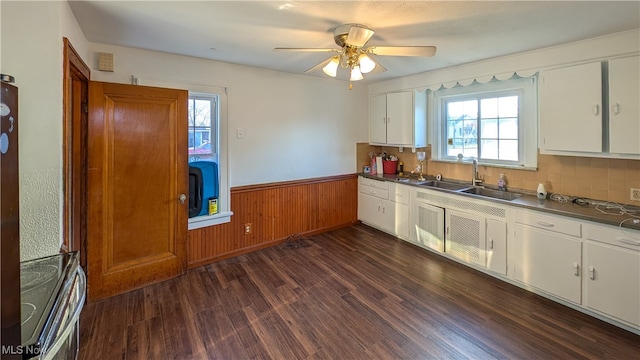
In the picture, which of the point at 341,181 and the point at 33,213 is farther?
the point at 341,181

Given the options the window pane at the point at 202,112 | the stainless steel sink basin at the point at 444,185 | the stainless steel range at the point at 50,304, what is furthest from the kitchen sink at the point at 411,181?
the stainless steel range at the point at 50,304

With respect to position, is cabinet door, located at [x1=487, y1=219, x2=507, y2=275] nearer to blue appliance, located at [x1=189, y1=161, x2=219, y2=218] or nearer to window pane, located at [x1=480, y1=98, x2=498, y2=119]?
window pane, located at [x1=480, y1=98, x2=498, y2=119]

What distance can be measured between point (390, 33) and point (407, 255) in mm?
2520

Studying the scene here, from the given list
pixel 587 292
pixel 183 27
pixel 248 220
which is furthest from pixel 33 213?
pixel 587 292

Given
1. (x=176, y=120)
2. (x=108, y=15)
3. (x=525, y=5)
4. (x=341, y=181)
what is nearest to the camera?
(x=525, y=5)

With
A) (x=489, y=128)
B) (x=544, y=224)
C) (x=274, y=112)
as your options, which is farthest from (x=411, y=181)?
(x=274, y=112)

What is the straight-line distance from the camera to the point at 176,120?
9.78 ft

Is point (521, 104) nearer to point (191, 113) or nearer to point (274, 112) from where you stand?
point (274, 112)

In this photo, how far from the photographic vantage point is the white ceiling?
196 centimetres

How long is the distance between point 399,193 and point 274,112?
2019 millimetres

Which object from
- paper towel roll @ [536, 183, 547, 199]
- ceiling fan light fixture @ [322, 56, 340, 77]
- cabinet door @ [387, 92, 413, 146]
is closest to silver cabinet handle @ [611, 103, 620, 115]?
paper towel roll @ [536, 183, 547, 199]

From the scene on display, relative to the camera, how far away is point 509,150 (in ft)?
11.2

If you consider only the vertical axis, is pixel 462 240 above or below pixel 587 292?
above

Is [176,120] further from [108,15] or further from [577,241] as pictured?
[577,241]
